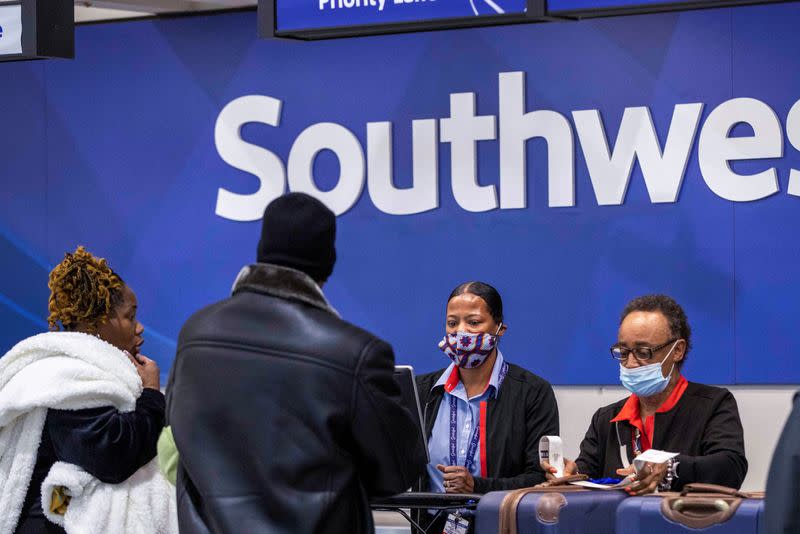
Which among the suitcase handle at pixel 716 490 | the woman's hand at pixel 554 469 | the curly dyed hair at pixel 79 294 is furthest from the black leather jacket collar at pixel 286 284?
the woman's hand at pixel 554 469

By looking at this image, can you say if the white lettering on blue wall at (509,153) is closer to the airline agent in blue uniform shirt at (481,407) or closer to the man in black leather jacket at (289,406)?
the airline agent in blue uniform shirt at (481,407)

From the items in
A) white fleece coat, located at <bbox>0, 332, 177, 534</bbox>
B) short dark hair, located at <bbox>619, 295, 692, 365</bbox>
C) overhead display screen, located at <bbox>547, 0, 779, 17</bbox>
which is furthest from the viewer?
short dark hair, located at <bbox>619, 295, 692, 365</bbox>

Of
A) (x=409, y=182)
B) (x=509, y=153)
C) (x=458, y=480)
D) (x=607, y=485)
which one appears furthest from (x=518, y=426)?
(x=409, y=182)

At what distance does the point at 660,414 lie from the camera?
477cm

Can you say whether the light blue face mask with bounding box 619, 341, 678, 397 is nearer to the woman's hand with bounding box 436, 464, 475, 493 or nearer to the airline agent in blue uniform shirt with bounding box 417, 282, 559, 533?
the airline agent in blue uniform shirt with bounding box 417, 282, 559, 533

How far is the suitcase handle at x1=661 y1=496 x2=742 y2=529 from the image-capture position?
12.6ft

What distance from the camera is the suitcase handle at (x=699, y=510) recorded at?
3.86 meters

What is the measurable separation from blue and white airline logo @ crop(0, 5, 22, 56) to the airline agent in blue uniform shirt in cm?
205

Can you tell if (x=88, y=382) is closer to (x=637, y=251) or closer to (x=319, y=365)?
(x=319, y=365)

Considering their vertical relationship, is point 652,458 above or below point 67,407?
below

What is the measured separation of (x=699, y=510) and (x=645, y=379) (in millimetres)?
911

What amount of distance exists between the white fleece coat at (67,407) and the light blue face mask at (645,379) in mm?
1590

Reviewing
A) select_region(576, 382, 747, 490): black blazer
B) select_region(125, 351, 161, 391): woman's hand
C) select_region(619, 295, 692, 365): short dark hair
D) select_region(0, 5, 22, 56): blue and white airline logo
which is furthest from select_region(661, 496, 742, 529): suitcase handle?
select_region(0, 5, 22, 56): blue and white airline logo

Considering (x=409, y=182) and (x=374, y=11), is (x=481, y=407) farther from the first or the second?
(x=409, y=182)
